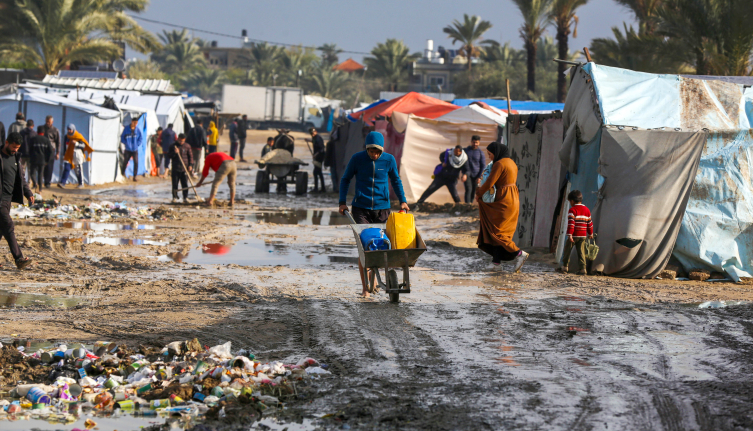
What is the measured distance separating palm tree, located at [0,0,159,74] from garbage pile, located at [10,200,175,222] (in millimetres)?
21749

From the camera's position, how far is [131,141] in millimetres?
24031

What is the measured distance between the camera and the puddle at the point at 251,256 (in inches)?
420

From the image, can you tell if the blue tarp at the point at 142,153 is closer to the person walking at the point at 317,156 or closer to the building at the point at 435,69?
the person walking at the point at 317,156

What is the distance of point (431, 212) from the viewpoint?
18.8 m

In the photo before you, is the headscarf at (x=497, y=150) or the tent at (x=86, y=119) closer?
the headscarf at (x=497, y=150)

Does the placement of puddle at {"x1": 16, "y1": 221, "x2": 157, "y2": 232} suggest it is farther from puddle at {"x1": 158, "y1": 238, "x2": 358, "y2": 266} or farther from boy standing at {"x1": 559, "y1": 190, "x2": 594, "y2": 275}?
boy standing at {"x1": 559, "y1": 190, "x2": 594, "y2": 275}

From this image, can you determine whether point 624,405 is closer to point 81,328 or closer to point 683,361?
point 683,361

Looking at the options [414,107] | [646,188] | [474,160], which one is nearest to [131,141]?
[414,107]

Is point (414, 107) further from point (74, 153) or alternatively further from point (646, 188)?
point (646, 188)

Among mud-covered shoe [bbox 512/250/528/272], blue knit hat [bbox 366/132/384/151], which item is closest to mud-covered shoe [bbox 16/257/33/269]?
blue knit hat [bbox 366/132/384/151]

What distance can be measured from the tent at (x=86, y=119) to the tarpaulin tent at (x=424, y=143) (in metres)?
9.19

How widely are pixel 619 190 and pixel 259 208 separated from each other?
398 inches

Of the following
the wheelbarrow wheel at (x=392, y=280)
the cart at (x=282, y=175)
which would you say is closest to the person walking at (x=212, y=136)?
the cart at (x=282, y=175)

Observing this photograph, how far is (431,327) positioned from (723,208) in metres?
5.35
